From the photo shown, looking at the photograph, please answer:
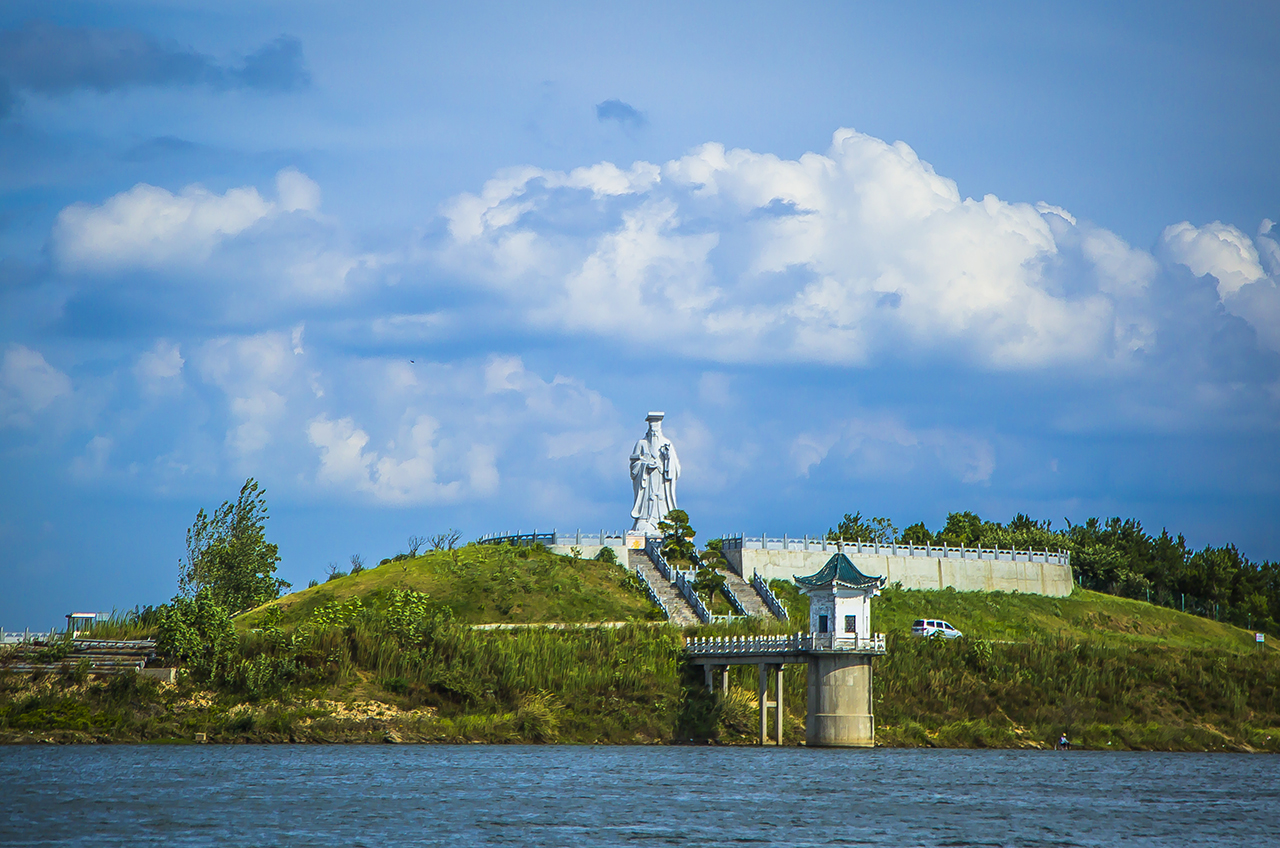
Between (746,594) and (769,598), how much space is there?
6.87 feet

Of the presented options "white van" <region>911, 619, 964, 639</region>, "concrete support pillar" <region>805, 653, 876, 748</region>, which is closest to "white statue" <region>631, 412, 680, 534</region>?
"white van" <region>911, 619, 964, 639</region>

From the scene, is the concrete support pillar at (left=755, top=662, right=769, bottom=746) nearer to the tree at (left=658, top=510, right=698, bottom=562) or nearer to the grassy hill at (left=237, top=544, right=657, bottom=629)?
the grassy hill at (left=237, top=544, right=657, bottom=629)

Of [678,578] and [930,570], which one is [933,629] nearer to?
[678,578]

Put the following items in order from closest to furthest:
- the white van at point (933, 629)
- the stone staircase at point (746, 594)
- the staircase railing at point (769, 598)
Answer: the white van at point (933, 629)
the staircase railing at point (769, 598)
the stone staircase at point (746, 594)

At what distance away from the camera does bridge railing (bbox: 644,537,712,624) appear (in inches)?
3455

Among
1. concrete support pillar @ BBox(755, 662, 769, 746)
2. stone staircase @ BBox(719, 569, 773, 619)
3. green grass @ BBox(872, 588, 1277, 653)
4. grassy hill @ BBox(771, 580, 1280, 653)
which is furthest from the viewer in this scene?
green grass @ BBox(872, 588, 1277, 653)

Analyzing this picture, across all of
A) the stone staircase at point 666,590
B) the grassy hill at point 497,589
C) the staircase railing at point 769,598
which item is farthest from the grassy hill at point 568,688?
the stone staircase at point 666,590

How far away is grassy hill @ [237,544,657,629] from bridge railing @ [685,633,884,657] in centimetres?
1384

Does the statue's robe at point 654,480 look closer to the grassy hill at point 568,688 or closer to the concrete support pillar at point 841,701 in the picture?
the grassy hill at point 568,688

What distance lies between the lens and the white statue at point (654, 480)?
105 meters

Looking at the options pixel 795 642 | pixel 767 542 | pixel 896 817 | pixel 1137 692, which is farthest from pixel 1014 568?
pixel 896 817

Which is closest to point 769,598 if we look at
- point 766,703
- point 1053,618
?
point 766,703

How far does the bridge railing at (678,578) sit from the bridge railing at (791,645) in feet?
42.7

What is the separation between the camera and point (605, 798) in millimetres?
47625
